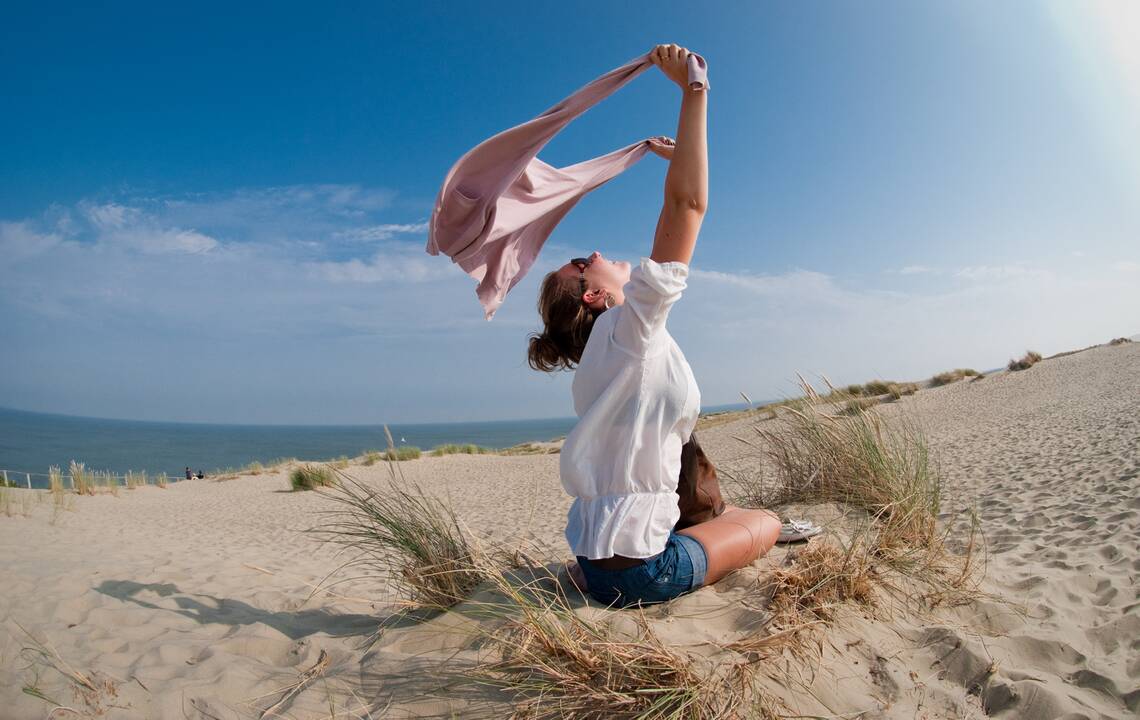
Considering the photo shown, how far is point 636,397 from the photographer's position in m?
1.95

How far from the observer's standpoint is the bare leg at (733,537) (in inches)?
97.0

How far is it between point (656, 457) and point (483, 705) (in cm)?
97

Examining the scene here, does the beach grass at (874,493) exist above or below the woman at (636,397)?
below

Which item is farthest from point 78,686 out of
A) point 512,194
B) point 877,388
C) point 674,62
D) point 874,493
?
point 877,388

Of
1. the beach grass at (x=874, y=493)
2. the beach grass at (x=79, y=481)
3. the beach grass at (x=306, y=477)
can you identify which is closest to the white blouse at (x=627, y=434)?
the beach grass at (x=874, y=493)

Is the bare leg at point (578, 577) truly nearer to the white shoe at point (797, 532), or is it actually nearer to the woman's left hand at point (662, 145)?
the white shoe at point (797, 532)

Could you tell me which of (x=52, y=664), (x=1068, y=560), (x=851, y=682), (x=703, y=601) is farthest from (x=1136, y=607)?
(x=52, y=664)

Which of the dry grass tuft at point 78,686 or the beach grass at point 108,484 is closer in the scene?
the dry grass tuft at point 78,686

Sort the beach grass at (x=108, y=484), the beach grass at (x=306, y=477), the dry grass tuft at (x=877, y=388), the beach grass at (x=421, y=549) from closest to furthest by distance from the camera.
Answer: the beach grass at (x=421, y=549), the beach grass at (x=108, y=484), the beach grass at (x=306, y=477), the dry grass tuft at (x=877, y=388)

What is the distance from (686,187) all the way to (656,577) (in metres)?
1.43

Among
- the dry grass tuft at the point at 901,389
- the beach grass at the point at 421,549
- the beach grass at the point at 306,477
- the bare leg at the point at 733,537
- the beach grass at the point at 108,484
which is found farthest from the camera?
the dry grass tuft at the point at 901,389

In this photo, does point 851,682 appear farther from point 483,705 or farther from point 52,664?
point 52,664

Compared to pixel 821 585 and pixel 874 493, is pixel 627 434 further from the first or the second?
pixel 874 493

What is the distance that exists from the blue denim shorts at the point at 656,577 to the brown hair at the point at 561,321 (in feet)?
2.78
